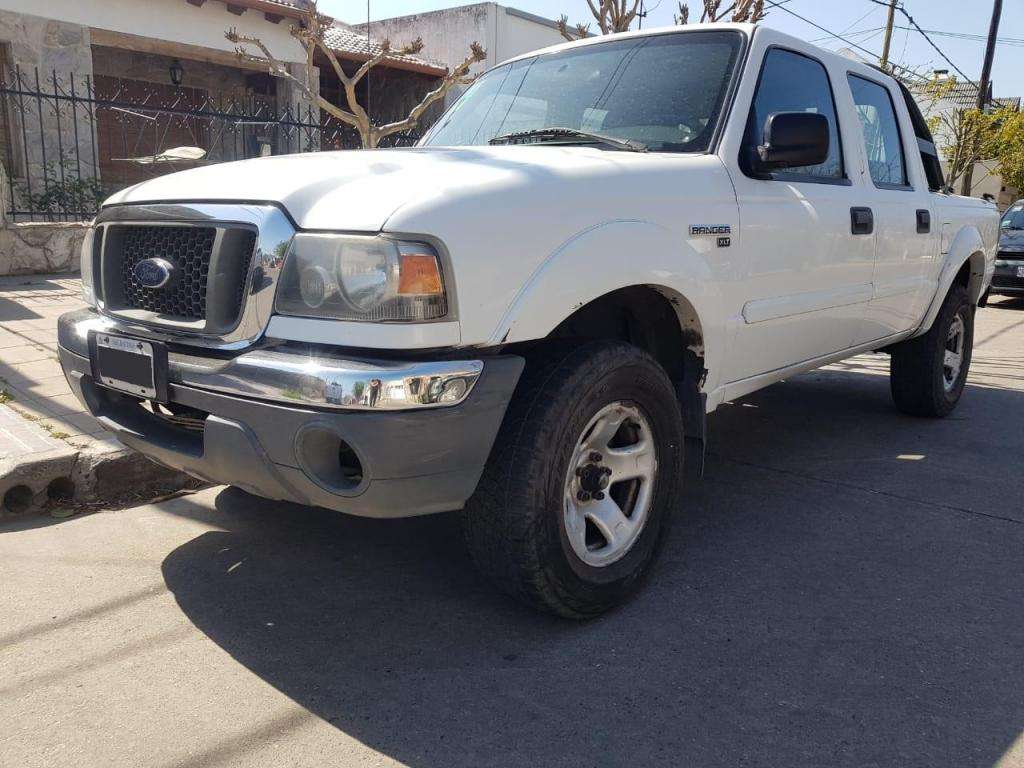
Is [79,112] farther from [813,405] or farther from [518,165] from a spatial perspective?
[518,165]

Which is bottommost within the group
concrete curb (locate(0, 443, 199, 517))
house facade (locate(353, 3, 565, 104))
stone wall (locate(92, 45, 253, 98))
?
concrete curb (locate(0, 443, 199, 517))

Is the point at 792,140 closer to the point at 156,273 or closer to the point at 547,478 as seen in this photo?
the point at 547,478

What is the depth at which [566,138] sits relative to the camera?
3.33 m

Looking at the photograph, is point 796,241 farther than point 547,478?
Yes

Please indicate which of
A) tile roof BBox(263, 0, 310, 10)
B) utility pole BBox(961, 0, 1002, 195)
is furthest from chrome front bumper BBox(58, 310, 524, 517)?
utility pole BBox(961, 0, 1002, 195)

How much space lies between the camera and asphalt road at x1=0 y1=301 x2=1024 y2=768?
7.22 feet

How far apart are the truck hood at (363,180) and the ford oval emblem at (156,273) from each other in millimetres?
203

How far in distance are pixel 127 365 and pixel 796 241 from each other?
2.50 metres

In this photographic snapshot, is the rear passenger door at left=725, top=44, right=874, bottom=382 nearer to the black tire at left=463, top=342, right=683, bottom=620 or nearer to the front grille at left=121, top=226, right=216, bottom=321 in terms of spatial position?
the black tire at left=463, top=342, right=683, bottom=620

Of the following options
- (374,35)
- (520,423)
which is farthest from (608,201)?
(374,35)

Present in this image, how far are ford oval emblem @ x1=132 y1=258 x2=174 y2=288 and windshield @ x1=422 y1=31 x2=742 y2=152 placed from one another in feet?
5.21

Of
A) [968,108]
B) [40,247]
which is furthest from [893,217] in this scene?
[968,108]

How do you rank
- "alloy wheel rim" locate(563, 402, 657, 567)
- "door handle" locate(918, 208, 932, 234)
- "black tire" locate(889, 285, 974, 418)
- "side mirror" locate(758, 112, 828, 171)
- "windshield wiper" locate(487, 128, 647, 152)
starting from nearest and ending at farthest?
"alloy wheel rim" locate(563, 402, 657, 567) → "side mirror" locate(758, 112, 828, 171) → "windshield wiper" locate(487, 128, 647, 152) → "door handle" locate(918, 208, 932, 234) → "black tire" locate(889, 285, 974, 418)

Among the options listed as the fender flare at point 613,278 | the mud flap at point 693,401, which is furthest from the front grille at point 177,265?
the mud flap at point 693,401
